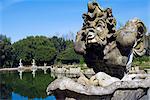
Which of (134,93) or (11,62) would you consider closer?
(134,93)

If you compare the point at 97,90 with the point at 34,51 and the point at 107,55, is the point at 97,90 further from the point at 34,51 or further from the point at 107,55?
the point at 34,51

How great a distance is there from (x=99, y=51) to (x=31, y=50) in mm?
43512

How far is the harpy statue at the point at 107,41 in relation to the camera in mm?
4293

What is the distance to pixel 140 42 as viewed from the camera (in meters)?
4.65

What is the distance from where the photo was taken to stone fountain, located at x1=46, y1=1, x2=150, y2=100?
13.0 ft

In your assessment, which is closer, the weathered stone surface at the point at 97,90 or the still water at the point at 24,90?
the weathered stone surface at the point at 97,90

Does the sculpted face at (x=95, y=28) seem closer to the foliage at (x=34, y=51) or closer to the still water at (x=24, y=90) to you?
the still water at (x=24, y=90)

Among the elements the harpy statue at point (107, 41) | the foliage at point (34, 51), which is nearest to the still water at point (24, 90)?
the harpy statue at point (107, 41)

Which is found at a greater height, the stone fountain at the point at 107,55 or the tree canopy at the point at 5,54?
the tree canopy at the point at 5,54

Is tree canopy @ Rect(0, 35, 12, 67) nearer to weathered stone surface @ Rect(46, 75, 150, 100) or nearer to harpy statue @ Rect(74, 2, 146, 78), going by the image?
harpy statue @ Rect(74, 2, 146, 78)

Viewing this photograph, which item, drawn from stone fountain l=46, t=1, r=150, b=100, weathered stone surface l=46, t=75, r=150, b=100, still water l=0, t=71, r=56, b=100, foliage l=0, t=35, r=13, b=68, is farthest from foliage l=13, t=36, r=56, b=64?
weathered stone surface l=46, t=75, r=150, b=100

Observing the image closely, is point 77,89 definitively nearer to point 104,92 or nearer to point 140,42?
point 104,92

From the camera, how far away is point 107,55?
14.4 feet

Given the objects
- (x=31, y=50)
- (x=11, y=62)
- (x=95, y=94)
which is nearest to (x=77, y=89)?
(x=95, y=94)
